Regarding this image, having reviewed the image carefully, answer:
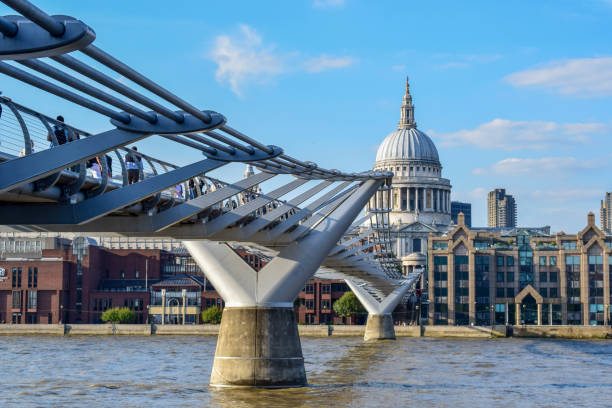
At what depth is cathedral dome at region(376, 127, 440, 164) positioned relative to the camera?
168 meters

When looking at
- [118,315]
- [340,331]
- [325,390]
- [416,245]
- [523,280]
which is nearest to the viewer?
[325,390]

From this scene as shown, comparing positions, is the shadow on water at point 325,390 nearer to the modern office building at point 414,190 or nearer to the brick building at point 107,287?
the brick building at point 107,287

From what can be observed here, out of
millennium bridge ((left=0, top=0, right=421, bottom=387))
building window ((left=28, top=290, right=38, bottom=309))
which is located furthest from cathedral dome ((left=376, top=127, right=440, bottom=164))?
millennium bridge ((left=0, top=0, right=421, bottom=387))

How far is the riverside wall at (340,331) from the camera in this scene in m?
88.9

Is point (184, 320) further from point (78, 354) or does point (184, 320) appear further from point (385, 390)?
point (385, 390)

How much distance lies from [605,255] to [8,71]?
97422 mm

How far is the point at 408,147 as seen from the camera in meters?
168

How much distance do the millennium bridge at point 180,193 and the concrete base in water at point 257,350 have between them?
33 mm

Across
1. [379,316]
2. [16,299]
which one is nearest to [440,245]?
[379,316]

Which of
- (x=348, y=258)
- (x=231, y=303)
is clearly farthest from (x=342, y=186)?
(x=348, y=258)

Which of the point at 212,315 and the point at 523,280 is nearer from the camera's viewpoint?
the point at 212,315

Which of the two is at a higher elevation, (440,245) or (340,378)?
(440,245)

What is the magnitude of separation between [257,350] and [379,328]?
49.9m

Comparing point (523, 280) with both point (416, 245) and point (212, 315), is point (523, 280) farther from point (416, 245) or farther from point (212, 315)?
point (416, 245)
